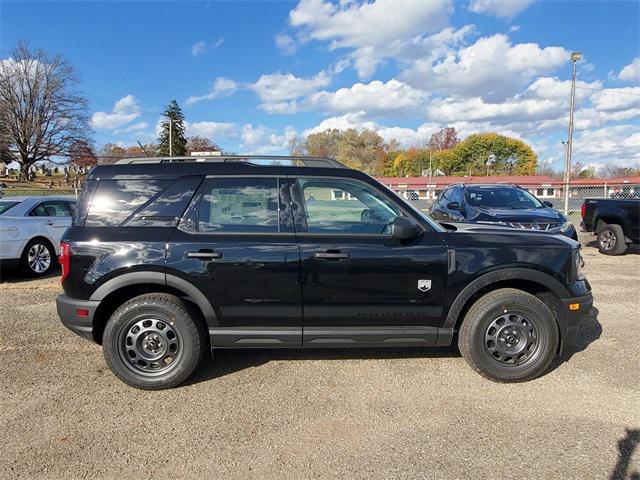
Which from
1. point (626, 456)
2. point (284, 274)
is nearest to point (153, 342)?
point (284, 274)

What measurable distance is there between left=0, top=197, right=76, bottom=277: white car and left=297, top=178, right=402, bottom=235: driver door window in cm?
586

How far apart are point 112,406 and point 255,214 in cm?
187

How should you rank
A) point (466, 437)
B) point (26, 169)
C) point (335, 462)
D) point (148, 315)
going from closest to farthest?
1. point (335, 462)
2. point (466, 437)
3. point (148, 315)
4. point (26, 169)

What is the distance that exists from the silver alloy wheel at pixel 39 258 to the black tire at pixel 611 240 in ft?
37.7

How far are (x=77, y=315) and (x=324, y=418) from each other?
220cm

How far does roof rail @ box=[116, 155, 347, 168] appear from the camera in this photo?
4062 mm

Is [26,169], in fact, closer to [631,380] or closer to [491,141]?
[631,380]

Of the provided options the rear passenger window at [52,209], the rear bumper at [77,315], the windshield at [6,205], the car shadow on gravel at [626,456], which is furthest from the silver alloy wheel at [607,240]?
the windshield at [6,205]

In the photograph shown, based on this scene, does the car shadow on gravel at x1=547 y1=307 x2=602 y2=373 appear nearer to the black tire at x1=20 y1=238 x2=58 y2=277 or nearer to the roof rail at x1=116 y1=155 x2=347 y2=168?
the roof rail at x1=116 y1=155 x2=347 y2=168

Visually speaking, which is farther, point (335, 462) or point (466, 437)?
point (466, 437)

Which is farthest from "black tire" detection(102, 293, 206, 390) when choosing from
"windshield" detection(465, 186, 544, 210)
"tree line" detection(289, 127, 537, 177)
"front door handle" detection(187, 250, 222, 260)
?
"tree line" detection(289, 127, 537, 177)

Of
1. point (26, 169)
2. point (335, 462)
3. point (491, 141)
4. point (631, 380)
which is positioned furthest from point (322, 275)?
point (491, 141)

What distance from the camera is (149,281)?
3.70 metres

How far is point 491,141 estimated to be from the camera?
101 meters
